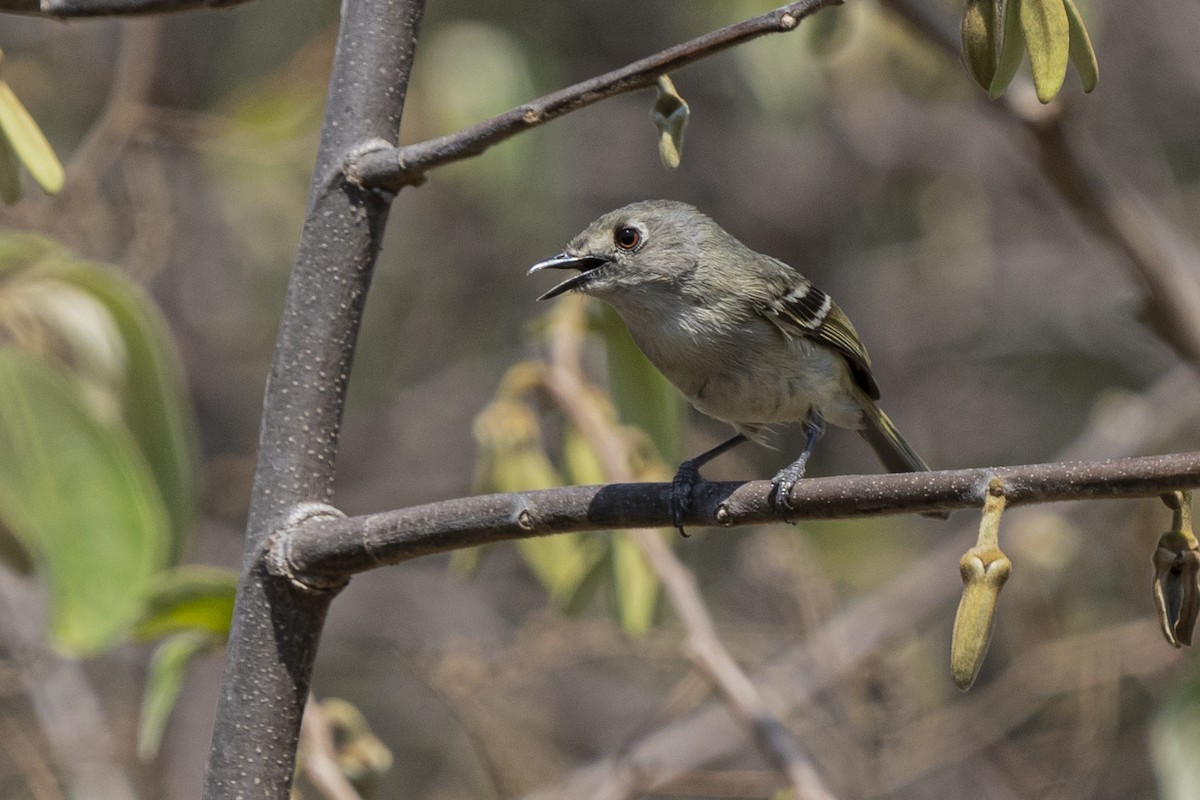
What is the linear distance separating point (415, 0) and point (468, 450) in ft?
23.0

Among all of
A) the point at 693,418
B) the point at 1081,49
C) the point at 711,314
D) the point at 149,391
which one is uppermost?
the point at 693,418

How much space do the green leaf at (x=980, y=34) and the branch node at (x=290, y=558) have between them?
1000 millimetres

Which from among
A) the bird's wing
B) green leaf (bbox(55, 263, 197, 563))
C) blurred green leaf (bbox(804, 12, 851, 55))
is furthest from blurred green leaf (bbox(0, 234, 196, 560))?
blurred green leaf (bbox(804, 12, 851, 55))

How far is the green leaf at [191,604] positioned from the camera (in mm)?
2129

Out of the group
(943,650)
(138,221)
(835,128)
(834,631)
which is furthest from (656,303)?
(835,128)

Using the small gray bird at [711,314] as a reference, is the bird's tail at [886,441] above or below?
below

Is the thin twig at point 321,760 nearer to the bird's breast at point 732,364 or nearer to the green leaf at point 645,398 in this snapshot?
the green leaf at point 645,398

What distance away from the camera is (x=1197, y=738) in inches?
94.8

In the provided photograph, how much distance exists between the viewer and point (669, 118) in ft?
5.75

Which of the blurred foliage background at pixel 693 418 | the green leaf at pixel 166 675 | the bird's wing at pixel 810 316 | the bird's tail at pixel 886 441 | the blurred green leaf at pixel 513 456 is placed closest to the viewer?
the green leaf at pixel 166 675

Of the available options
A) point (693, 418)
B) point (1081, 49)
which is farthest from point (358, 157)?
point (693, 418)

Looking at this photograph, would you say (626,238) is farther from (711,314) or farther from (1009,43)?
(1009,43)

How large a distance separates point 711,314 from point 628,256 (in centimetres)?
26

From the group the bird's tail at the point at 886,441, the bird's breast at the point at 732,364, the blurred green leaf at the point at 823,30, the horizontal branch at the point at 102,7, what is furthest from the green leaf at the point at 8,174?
the bird's tail at the point at 886,441
